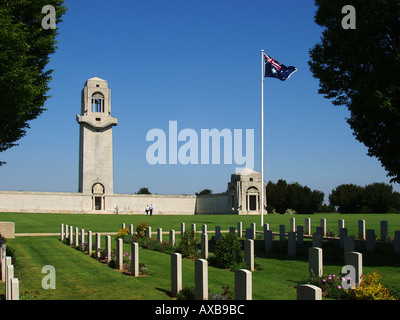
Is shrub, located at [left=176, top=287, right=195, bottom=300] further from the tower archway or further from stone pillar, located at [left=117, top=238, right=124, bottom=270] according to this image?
the tower archway

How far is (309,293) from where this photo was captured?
6.27 m

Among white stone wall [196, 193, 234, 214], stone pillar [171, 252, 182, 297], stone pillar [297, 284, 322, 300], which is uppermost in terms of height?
stone pillar [297, 284, 322, 300]

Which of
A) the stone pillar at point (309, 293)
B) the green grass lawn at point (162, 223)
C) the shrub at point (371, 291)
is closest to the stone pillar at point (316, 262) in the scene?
the shrub at point (371, 291)

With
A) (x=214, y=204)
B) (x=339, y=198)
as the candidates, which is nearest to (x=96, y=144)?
(x=214, y=204)

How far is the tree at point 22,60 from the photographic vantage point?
11914 mm

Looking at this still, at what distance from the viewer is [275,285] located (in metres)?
11.3

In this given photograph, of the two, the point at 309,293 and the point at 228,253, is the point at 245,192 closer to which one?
the point at 228,253

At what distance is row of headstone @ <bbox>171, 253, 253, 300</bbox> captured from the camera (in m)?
7.32

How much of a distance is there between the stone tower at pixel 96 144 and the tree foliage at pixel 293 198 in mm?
28704

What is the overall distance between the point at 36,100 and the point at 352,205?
72566 millimetres

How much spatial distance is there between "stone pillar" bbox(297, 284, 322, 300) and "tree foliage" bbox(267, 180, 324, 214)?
73117 mm

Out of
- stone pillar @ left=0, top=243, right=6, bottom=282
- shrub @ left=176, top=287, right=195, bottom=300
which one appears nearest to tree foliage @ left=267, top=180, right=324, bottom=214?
stone pillar @ left=0, top=243, right=6, bottom=282

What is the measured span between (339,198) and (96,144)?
146 feet
